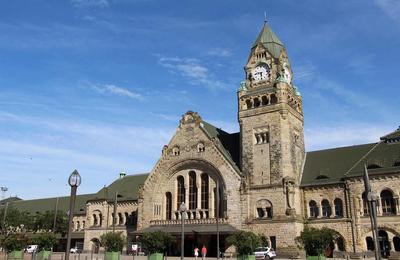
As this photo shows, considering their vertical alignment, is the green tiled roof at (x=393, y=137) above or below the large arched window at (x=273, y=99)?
below

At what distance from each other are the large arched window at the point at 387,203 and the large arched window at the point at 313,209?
8.17 meters

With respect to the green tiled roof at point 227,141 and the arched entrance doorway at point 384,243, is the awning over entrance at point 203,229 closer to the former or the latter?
the green tiled roof at point 227,141

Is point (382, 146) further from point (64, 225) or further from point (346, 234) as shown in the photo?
point (64, 225)

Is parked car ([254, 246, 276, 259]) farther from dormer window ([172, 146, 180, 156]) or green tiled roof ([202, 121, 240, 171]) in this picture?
dormer window ([172, 146, 180, 156])

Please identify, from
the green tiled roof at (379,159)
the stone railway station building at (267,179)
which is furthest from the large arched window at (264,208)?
the green tiled roof at (379,159)

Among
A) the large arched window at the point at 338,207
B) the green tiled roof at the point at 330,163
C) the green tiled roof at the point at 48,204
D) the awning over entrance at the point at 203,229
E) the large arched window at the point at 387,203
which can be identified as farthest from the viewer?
the green tiled roof at the point at 48,204

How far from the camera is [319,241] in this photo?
38.0 m

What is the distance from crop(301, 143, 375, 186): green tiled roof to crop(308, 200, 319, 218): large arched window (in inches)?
98.0

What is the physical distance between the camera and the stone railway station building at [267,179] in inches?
1971

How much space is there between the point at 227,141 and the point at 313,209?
18.3m

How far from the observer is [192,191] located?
2442 inches

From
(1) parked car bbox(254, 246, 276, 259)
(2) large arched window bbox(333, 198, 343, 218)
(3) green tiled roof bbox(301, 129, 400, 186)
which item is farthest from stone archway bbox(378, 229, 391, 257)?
(1) parked car bbox(254, 246, 276, 259)

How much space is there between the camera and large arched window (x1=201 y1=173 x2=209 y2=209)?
198 ft

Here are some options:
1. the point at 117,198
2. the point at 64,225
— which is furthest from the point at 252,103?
the point at 64,225
